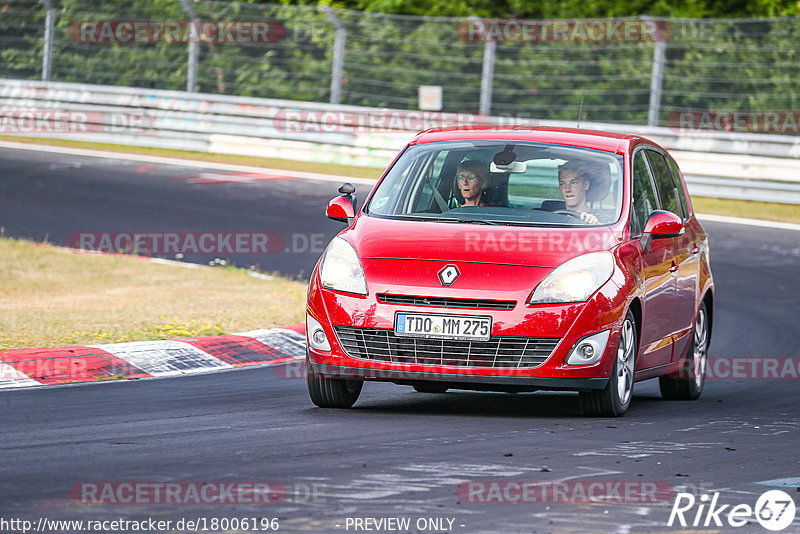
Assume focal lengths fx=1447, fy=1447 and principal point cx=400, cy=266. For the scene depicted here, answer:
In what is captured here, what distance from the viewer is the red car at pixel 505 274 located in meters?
7.49

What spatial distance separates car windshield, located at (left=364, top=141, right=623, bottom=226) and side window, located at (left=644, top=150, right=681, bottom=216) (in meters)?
0.73

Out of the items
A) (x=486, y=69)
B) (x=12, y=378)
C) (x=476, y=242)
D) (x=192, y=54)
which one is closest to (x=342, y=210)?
(x=476, y=242)

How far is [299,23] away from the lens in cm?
2477

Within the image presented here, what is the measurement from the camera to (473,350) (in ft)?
24.6

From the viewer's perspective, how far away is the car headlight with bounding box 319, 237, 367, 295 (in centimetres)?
772

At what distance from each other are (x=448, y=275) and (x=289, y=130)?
17.2 meters

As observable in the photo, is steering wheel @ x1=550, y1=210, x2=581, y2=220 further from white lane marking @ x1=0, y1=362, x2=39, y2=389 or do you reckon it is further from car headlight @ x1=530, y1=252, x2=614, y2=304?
white lane marking @ x1=0, y1=362, x2=39, y2=389

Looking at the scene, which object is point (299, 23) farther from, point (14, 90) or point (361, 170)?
point (14, 90)

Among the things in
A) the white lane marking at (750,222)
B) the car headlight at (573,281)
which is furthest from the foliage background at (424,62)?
the car headlight at (573,281)

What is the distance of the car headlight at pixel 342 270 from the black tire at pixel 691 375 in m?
2.55

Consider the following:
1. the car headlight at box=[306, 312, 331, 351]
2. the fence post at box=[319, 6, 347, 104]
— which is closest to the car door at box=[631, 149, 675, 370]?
the car headlight at box=[306, 312, 331, 351]

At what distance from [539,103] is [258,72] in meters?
5.23

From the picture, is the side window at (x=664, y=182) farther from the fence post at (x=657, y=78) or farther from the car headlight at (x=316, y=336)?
the fence post at (x=657, y=78)

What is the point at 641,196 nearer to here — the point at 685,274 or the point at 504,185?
the point at 685,274
